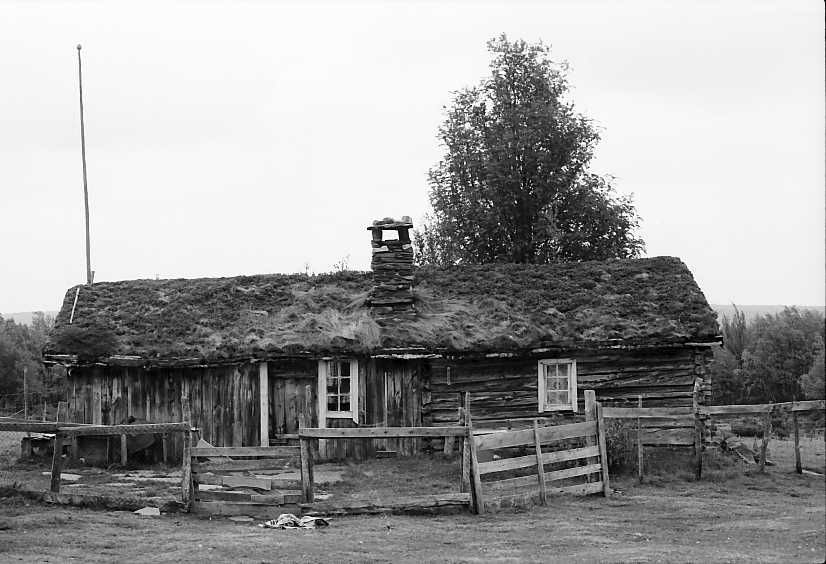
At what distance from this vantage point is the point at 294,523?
1605 cm

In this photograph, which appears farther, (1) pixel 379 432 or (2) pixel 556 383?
(2) pixel 556 383

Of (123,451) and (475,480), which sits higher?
(475,480)

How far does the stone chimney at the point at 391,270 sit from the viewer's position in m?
27.1

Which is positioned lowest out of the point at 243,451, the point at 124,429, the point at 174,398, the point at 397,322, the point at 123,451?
the point at 123,451

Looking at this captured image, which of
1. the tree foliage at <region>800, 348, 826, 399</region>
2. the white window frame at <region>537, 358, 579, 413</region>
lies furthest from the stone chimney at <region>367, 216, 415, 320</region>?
the tree foliage at <region>800, 348, 826, 399</region>

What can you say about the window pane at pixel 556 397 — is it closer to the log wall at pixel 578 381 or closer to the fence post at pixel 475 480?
the log wall at pixel 578 381

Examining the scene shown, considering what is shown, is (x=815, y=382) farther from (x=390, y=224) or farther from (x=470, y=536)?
(x=470, y=536)

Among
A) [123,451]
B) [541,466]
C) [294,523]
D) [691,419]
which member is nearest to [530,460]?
[541,466]

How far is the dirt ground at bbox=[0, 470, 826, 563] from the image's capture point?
44.9 feet

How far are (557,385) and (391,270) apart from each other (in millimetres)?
5128

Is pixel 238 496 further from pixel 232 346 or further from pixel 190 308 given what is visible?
pixel 190 308

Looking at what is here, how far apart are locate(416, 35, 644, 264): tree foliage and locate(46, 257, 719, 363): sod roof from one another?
41.9 feet

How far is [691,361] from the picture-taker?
25.4 meters

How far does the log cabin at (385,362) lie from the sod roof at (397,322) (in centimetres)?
5
